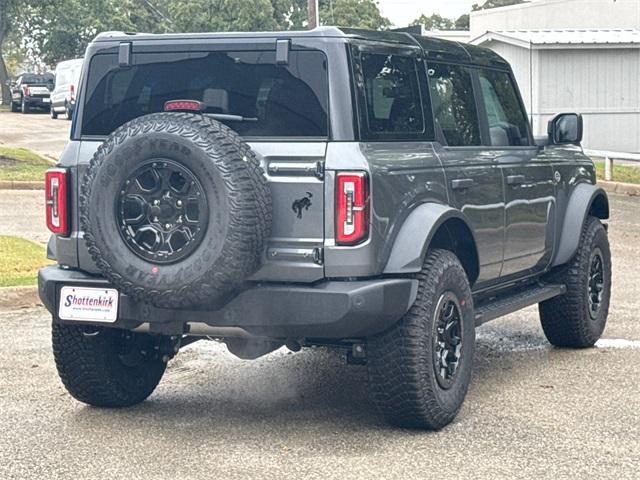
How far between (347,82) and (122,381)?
2.08m

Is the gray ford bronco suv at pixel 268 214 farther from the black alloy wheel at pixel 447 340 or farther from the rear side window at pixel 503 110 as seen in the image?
the rear side window at pixel 503 110

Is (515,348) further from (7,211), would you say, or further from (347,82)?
(7,211)

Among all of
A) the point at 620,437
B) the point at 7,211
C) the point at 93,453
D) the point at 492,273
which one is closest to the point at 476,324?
the point at 492,273

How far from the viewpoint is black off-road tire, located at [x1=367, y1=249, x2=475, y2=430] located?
19.9 ft

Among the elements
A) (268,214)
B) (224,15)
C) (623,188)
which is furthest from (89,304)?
(224,15)

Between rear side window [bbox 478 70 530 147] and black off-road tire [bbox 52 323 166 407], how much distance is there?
2.51 m

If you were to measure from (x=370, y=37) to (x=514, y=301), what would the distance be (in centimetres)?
211

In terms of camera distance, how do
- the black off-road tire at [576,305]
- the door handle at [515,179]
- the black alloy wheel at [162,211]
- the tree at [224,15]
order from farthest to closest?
the tree at [224,15]
the black off-road tire at [576,305]
the door handle at [515,179]
the black alloy wheel at [162,211]

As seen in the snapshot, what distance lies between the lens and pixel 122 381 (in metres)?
6.80

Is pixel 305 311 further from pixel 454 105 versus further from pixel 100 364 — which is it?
pixel 454 105

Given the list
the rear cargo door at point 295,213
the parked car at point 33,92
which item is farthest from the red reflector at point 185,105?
the parked car at point 33,92

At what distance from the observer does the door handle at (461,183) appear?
675cm

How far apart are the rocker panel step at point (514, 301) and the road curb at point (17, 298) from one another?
13.7 ft

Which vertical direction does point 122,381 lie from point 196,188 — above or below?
below
